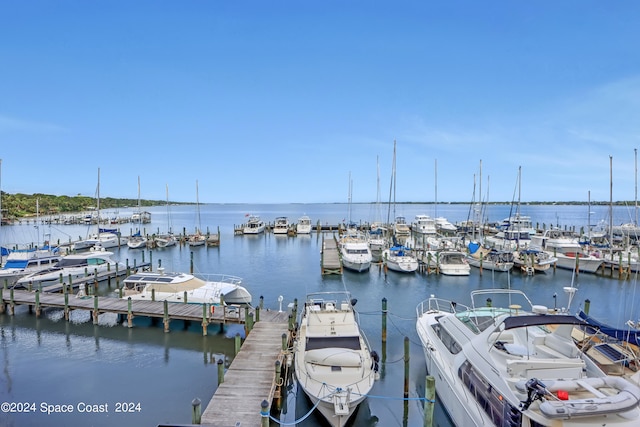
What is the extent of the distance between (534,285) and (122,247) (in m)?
53.9

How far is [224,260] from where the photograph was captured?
4406 cm

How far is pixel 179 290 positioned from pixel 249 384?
11.5m

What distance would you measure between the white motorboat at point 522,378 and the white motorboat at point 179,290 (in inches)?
501

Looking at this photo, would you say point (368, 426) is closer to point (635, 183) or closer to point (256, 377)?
point (256, 377)

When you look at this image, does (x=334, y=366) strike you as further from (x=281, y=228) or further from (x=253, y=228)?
(x=281, y=228)

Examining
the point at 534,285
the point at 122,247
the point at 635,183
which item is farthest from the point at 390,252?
the point at 122,247

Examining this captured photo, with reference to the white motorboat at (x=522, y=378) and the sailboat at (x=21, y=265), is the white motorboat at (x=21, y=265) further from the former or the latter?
the white motorboat at (x=522, y=378)

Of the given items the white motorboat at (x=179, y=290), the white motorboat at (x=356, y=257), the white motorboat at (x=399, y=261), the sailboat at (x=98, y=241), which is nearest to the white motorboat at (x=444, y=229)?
the white motorboat at (x=399, y=261)

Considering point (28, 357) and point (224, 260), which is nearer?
point (28, 357)

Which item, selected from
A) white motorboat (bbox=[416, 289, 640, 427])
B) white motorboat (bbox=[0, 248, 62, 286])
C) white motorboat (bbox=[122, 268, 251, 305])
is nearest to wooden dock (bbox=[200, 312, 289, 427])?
white motorboat (bbox=[416, 289, 640, 427])

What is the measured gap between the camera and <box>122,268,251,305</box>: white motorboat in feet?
68.3

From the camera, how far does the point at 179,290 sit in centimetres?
2120

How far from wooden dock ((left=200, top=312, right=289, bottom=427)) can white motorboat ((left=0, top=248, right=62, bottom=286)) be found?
77.4 feet

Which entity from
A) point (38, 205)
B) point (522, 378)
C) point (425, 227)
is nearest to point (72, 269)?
point (522, 378)
